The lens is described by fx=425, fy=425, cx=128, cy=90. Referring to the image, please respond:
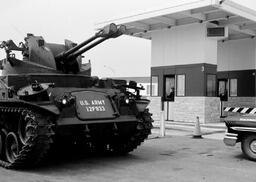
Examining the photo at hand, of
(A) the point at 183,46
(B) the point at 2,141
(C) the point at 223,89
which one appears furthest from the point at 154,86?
(B) the point at 2,141

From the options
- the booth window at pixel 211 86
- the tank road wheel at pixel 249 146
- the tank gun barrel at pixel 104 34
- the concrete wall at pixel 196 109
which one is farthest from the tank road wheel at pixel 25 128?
the booth window at pixel 211 86

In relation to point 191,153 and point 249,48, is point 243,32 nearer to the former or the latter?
point 249,48

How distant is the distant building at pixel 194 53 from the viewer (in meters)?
19.2

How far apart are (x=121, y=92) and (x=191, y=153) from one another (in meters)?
2.53

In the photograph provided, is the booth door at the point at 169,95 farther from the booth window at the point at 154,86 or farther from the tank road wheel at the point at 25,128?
the tank road wheel at the point at 25,128

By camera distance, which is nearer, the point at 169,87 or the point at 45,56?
the point at 45,56

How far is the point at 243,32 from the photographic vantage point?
71.4 feet

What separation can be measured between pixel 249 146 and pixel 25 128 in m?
4.98

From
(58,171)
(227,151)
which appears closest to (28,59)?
(58,171)

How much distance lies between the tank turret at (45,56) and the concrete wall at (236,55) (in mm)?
14096

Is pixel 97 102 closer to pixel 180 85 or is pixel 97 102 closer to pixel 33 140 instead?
pixel 33 140

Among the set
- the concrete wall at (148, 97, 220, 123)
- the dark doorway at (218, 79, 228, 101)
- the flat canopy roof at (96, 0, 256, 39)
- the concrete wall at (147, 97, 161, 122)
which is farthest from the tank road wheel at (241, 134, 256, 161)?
the dark doorway at (218, 79, 228, 101)

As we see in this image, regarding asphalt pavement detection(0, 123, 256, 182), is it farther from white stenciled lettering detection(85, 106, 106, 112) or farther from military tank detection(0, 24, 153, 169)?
white stenciled lettering detection(85, 106, 106, 112)

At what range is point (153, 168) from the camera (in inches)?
334
